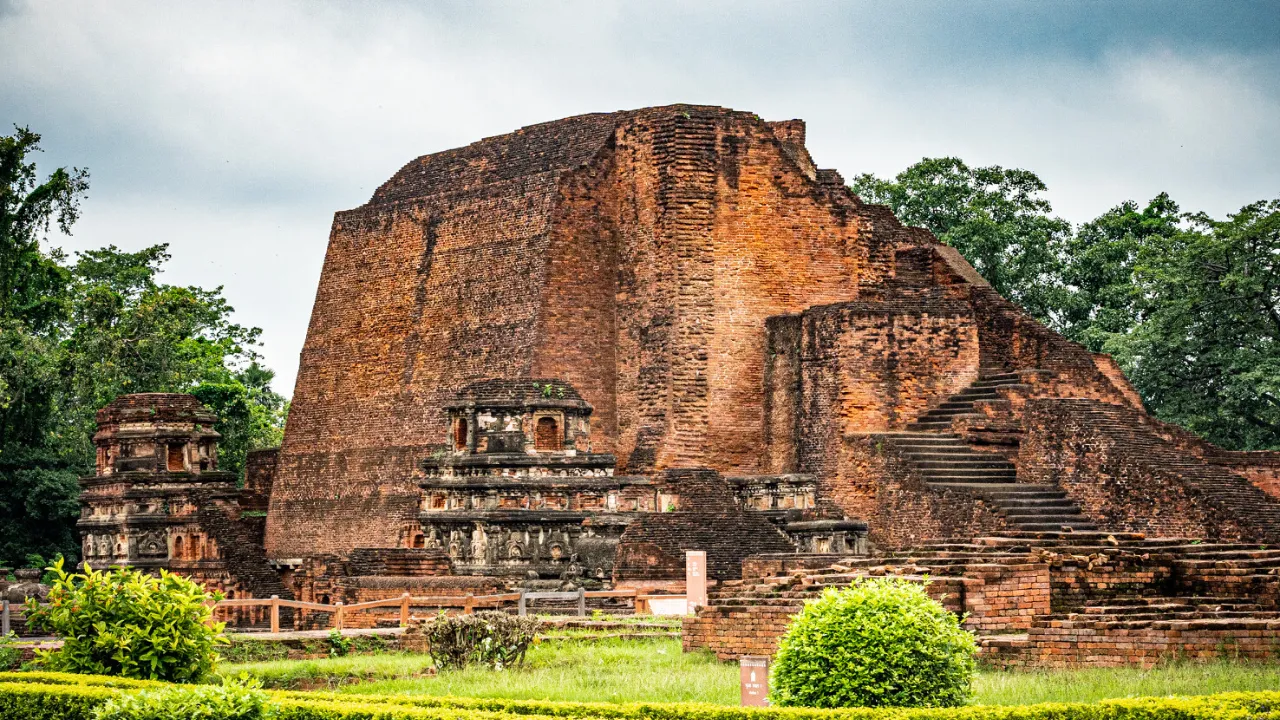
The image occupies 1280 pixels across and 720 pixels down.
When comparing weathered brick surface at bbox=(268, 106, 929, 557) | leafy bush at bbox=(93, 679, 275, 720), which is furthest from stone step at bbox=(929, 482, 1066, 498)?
leafy bush at bbox=(93, 679, 275, 720)

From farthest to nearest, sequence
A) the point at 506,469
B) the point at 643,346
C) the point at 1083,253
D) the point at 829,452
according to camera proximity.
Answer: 1. the point at 1083,253
2. the point at 643,346
3. the point at 829,452
4. the point at 506,469

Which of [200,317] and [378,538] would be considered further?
[200,317]

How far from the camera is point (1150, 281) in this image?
36688mm

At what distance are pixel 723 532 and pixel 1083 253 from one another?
2009 cm

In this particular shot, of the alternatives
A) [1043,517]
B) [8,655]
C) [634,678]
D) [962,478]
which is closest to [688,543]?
[962,478]

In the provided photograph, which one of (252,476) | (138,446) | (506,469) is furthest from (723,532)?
(252,476)

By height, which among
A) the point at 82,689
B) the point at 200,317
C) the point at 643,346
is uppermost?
the point at 200,317

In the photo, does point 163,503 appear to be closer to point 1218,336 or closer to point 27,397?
point 27,397

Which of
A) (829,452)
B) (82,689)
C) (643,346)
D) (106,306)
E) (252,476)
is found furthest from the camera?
(106,306)

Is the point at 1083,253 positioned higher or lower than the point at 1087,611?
higher

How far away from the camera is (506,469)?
25344 mm

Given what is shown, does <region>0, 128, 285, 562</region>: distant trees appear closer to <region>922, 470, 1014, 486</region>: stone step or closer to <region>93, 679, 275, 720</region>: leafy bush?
<region>922, 470, 1014, 486</region>: stone step

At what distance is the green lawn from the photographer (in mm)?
12688

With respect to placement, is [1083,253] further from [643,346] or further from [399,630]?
[399,630]
